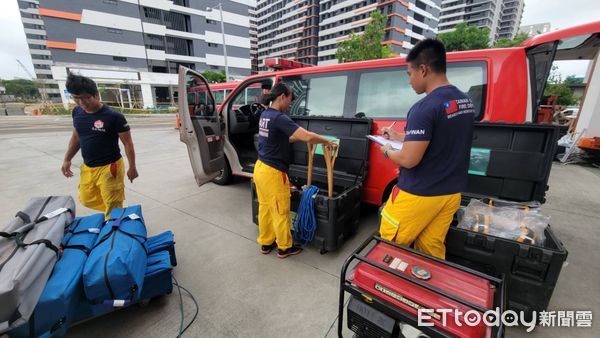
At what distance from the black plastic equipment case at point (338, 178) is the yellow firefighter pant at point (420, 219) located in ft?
2.54

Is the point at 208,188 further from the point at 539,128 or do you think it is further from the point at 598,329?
the point at 598,329

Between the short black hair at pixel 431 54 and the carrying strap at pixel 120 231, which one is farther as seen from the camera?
the carrying strap at pixel 120 231

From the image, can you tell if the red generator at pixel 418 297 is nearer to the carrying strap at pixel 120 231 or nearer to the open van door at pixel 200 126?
the carrying strap at pixel 120 231

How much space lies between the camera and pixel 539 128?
75.4 inches

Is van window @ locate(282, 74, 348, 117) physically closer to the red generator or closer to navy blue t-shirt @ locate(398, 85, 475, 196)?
navy blue t-shirt @ locate(398, 85, 475, 196)

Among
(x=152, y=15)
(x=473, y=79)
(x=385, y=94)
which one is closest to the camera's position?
(x=473, y=79)

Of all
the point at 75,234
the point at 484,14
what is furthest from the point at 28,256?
the point at 484,14

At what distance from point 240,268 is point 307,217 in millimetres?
782

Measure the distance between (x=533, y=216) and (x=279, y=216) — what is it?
1.90 metres

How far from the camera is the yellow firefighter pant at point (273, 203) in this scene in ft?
7.32

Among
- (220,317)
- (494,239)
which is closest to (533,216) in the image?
(494,239)

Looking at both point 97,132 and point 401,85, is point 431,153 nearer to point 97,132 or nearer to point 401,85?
point 401,85

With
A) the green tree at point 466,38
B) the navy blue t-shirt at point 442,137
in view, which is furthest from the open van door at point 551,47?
the green tree at point 466,38

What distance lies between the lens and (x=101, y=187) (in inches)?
95.5
